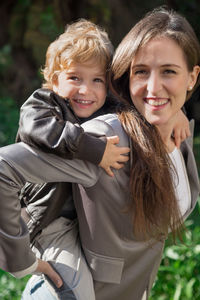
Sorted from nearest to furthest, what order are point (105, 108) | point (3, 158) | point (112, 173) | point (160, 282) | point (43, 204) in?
point (3, 158), point (112, 173), point (43, 204), point (105, 108), point (160, 282)

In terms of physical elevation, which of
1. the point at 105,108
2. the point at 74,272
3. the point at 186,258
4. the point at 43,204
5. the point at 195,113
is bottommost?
the point at 195,113

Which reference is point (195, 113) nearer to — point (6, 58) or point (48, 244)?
point (6, 58)

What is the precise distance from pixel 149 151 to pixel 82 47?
665 millimetres

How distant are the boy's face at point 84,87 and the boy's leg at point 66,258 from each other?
587 mm

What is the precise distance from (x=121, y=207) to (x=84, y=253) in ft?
0.82

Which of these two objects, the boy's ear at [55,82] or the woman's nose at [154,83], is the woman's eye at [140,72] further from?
the boy's ear at [55,82]

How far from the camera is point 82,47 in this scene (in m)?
2.08

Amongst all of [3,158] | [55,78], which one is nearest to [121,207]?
[3,158]

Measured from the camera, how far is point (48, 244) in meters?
1.81

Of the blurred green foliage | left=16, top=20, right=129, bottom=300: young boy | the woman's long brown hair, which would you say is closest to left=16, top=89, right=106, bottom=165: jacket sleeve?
left=16, top=20, right=129, bottom=300: young boy

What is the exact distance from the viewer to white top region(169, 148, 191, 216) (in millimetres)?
1934

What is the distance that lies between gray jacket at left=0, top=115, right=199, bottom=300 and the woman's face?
0.45 ft

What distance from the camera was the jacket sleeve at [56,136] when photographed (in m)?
1.54

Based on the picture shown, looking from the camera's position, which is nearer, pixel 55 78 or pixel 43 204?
pixel 43 204
